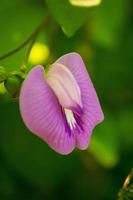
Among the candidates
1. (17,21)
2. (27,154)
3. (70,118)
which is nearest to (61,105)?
(70,118)

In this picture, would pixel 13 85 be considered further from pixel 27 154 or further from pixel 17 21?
pixel 27 154

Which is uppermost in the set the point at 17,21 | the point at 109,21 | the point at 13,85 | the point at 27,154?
the point at 13,85

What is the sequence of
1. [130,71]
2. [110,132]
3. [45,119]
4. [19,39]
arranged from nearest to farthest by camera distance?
1. [45,119]
2. [19,39]
3. [110,132]
4. [130,71]

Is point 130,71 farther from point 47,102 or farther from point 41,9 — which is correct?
point 47,102

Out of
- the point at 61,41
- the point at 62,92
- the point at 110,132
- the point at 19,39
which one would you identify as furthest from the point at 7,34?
the point at 62,92

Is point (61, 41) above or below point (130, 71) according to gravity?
above

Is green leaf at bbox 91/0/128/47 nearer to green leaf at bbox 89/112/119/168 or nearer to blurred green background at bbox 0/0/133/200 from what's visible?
blurred green background at bbox 0/0/133/200

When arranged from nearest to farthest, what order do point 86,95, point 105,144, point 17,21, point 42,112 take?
point 42,112 < point 86,95 < point 17,21 < point 105,144

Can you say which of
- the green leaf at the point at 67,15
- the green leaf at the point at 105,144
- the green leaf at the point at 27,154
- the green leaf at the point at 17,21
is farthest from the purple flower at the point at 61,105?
the green leaf at the point at 27,154
